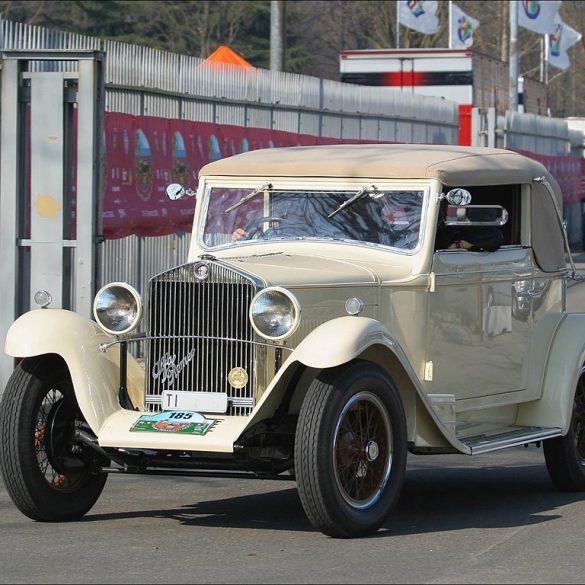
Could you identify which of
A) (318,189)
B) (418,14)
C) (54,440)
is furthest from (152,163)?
(418,14)

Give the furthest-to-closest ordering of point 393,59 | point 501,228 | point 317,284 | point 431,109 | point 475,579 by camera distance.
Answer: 1. point 393,59
2. point 431,109
3. point 501,228
4. point 317,284
5. point 475,579

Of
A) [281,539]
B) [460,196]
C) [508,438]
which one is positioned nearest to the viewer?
[281,539]

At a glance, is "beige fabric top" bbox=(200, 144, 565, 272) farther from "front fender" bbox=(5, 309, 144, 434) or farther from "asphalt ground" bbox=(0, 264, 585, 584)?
"asphalt ground" bbox=(0, 264, 585, 584)

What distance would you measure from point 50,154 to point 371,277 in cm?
413

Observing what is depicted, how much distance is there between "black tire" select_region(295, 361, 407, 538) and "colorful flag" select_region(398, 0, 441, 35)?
38187 mm

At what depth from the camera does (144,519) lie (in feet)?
25.5

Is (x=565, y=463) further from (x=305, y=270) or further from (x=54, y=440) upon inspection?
(x=54, y=440)

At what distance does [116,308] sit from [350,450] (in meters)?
1.44

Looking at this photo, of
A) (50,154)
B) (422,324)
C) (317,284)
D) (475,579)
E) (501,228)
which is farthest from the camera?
(50,154)

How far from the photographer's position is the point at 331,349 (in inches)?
275

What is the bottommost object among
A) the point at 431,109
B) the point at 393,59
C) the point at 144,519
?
the point at 144,519

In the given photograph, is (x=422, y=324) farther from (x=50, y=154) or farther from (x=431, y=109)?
(x=431, y=109)

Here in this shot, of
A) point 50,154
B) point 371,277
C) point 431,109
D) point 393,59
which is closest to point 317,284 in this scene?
point 371,277

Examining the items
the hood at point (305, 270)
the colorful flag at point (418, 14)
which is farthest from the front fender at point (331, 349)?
the colorful flag at point (418, 14)
